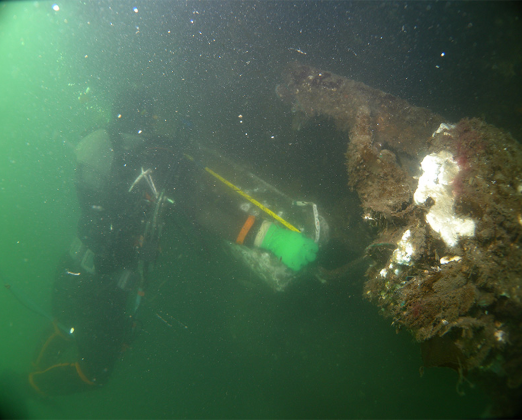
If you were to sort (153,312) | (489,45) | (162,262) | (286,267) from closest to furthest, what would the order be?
(489,45) < (286,267) < (162,262) < (153,312)

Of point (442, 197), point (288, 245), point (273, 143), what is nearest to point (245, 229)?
point (288, 245)

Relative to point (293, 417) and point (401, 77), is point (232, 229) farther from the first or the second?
point (293, 417)

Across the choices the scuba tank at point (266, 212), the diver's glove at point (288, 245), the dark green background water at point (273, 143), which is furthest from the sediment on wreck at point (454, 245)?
the scuba tank at point (266, 212)

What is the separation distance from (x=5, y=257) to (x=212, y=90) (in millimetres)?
42148

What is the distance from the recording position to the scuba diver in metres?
3.73

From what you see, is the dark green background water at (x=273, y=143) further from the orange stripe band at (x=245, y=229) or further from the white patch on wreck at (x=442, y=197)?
the white patch on wreck at (x=442, y=197)

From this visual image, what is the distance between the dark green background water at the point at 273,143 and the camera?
117 inches

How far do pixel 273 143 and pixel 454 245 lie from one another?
3.23 metres

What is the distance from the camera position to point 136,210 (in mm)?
3840

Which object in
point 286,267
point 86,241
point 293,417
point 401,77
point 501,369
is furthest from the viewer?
point 293,417

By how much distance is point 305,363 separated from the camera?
4.63m

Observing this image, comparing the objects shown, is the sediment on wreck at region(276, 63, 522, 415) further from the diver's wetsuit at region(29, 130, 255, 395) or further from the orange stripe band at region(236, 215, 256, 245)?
the diver's wetsuit at region(29, 130, 255, 395)

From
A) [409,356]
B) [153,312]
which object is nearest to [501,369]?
[409,356]

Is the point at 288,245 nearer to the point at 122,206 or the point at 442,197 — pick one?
the point at 442,197
